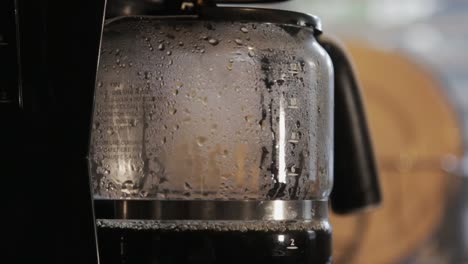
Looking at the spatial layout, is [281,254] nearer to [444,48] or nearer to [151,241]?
[151,241]

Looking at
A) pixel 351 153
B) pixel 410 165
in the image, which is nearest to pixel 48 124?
pixel 351 153

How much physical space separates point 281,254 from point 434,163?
176 cm

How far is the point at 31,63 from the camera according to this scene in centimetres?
62

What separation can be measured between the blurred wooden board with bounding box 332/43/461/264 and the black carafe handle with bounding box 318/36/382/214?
1456 mm

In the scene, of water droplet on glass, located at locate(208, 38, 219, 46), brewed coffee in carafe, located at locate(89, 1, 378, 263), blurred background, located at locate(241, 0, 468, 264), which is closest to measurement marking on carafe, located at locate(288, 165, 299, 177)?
brewed coffee in carafe, located at locate(89, 1, 378, 263)

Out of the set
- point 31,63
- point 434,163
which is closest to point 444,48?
point 434,163

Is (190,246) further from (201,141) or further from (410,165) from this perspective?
(410,165)

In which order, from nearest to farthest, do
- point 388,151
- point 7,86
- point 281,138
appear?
point 7,86
point 281,138
point 388,151

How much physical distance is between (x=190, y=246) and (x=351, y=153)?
25 cm

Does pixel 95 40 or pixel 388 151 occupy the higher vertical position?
pixel 95 40

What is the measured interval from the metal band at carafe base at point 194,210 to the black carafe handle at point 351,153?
0.56 feet

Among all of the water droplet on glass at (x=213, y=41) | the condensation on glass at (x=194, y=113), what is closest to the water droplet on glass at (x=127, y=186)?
the condensation on glass at (x=194, y=113)

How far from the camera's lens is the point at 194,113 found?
709mm

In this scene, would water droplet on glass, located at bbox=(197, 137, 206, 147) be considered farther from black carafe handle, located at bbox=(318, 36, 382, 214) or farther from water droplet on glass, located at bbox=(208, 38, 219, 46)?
black carafe handle, located at bbox=(318, 36, 382, 214)
